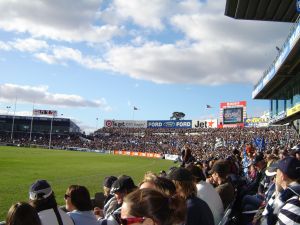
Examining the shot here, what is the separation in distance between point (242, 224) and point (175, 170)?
2061 mm

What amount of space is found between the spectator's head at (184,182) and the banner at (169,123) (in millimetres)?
100669

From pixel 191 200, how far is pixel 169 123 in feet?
344

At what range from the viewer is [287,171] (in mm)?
4656

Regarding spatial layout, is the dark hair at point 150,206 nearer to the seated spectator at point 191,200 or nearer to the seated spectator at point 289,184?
the seated spectator at point 289,184

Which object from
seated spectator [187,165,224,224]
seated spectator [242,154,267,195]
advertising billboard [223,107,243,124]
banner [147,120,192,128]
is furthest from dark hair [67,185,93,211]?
banner [147,120,192,128]

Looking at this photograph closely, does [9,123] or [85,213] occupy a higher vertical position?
Result: [9,123]

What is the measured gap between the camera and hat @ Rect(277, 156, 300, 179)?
15.2 feet

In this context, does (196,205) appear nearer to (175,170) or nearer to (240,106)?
(175,170)

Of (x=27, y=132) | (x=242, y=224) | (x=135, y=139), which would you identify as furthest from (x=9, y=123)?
(x=242, y=224)

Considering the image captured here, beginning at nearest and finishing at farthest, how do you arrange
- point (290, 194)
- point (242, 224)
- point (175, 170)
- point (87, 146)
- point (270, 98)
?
point (290, 194), point (175, 170), point (242, 224), point (270, 98), point (87, 146)

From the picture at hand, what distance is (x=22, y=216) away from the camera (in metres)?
3.64

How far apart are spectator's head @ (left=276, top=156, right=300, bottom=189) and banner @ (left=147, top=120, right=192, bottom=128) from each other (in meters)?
101

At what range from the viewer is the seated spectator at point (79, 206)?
5.14 m

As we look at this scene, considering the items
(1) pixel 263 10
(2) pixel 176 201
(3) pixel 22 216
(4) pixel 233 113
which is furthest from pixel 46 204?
(4) pixel 233 113
